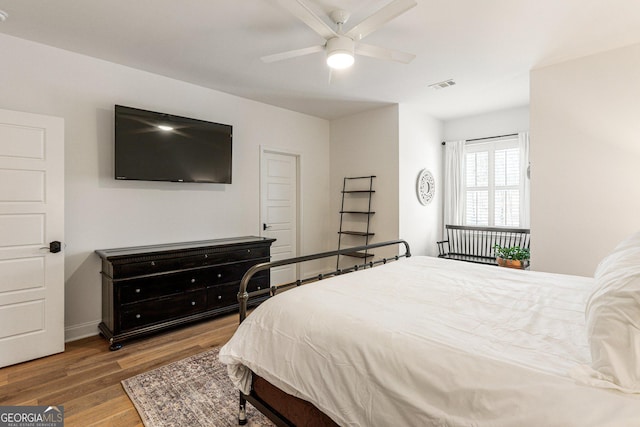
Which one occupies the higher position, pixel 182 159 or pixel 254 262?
pixel 182 159

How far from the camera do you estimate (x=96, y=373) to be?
239 cm

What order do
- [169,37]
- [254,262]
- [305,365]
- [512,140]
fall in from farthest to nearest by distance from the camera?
[512,140]
[254,262]
[169,37]
[305,365]

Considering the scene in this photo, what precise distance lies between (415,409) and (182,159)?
3.34 meters

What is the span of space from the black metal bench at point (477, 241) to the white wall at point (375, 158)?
48.3 inches

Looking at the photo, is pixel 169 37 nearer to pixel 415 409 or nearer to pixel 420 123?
pixel 415 409

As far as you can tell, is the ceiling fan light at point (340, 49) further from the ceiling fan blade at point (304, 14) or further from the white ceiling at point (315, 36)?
the white ceiling at point (315, 36)

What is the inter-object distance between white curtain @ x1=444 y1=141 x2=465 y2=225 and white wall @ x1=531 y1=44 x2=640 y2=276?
76.9 inches

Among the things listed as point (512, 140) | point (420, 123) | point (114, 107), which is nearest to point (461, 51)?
point (420, 123)

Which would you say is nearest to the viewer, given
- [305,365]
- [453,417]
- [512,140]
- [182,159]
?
[453,417]

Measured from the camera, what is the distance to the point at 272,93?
4.07 m

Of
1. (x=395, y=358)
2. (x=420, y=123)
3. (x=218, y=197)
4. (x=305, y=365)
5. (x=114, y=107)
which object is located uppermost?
(x=420, y=123)

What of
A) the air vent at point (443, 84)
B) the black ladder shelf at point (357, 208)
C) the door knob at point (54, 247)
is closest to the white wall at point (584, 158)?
the air vent at point (443, 84)

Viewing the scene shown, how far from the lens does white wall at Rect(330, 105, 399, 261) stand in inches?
182

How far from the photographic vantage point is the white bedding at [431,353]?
893 millimetres
